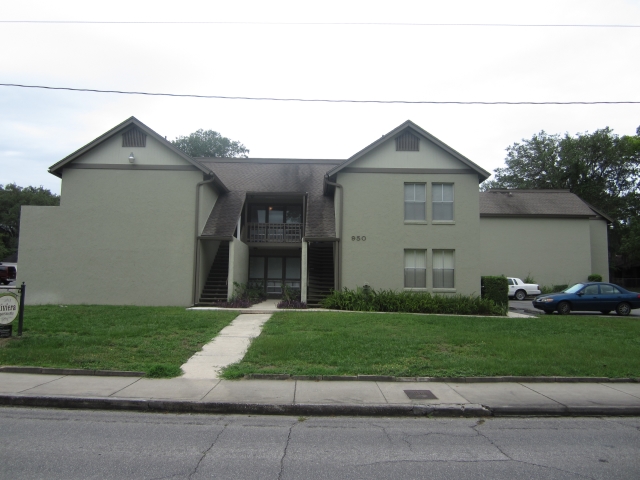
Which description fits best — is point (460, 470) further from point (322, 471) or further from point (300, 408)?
point (300, 408)

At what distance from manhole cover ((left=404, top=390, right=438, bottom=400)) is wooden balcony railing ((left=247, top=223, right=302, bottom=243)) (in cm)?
1615

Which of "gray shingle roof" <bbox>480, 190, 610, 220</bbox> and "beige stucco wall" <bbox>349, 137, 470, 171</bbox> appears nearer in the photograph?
"beige stucco wall" <bbox>349, 137, 470, 171</bbox>

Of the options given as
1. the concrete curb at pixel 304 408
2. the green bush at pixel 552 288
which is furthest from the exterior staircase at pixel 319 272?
the green bush at pixel 552 288

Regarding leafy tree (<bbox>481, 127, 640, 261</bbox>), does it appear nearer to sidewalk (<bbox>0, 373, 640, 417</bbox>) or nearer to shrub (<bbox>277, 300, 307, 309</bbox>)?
shrub (<bbox>277, 300, 307, 309</bbox>)

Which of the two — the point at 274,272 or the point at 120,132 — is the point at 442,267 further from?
the point at 120,132

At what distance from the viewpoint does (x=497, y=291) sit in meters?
19.8

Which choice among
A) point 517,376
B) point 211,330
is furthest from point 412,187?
point 517,376

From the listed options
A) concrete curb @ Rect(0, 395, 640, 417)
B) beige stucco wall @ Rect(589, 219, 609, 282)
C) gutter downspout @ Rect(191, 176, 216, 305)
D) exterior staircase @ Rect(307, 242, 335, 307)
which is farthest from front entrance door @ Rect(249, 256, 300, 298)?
beige stucco wall @ Rect(589, 219, 609, 282)

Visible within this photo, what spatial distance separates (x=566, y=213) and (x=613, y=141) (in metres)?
25.9

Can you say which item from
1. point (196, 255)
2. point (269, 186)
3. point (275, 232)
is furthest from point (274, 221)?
point (196, 255)

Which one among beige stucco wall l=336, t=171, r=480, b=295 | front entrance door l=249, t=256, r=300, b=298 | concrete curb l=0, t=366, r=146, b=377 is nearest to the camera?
concrete curb l=0, t=366, r=146, b=377

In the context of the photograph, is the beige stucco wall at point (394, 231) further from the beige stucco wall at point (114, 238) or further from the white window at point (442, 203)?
the beige stucco wall at point (114, 238)

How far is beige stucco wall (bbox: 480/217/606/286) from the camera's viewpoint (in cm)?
3256

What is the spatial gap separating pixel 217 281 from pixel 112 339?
9.94m
